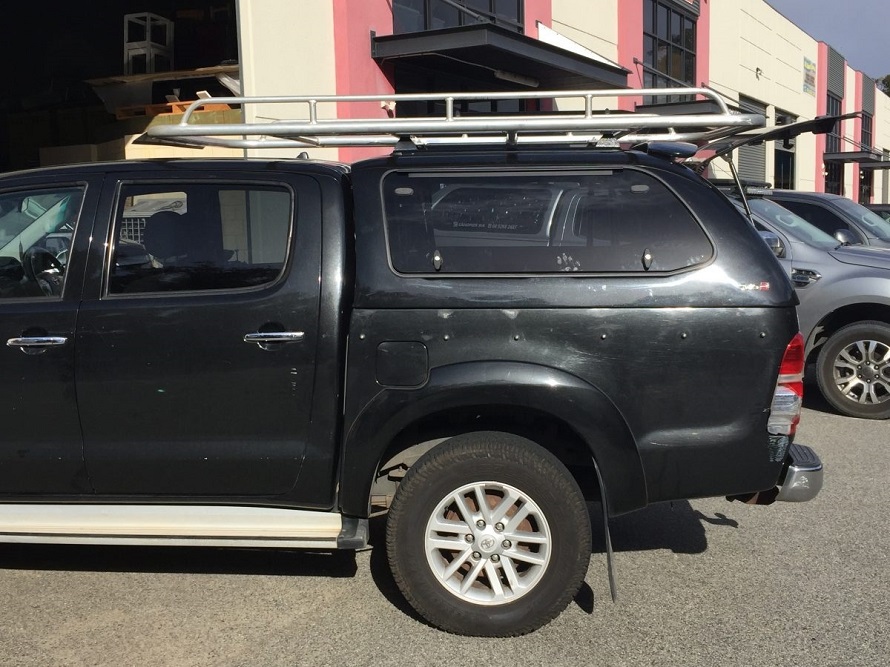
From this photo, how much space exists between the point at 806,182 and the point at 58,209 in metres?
31.3

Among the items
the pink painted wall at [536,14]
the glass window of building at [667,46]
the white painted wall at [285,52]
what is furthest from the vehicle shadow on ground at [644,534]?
the glass window of building at [667,46]

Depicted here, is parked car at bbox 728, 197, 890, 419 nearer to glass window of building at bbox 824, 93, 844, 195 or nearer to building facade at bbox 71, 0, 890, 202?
building facade at bbox 71, 0, 890, 202

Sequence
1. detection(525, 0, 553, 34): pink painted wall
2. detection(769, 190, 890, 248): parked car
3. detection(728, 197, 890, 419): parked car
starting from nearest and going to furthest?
1. detection(728, 197, 890, 419): parked car
2. detection(769, 190, 890, 248): parked car
3. detection(525, 0, 553, 34): pink painted wall

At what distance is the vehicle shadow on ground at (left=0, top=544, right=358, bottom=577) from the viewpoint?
4.23m

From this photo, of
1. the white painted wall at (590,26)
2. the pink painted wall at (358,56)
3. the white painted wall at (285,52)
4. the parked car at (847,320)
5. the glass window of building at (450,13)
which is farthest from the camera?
the white painted wall at (590,26)

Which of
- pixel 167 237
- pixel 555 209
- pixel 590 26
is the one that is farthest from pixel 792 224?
pixel 590 26

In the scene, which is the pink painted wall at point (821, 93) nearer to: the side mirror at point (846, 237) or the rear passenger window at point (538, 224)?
the side mirror at point (846, 237)

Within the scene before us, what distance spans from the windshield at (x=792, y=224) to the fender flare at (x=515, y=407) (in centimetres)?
500

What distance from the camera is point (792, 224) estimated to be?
7883 mm

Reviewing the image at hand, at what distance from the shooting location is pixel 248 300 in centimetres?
356

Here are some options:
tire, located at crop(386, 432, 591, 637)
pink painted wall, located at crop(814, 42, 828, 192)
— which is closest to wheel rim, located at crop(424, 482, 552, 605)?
tire, located at crop(386, 432, 591, 637)

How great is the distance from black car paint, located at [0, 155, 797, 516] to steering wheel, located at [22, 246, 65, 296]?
0.37 ft

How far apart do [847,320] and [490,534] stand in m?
5.19

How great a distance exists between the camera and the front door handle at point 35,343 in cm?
359
